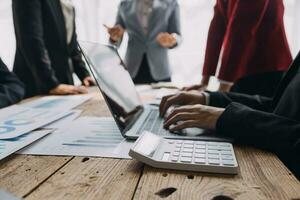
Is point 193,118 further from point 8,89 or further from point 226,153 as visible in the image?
point 8,89

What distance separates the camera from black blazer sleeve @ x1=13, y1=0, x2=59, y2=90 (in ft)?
4.32

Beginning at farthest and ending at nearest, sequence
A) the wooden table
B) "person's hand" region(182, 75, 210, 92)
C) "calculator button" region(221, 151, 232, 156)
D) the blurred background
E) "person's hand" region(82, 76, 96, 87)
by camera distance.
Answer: the blurred background, "person's hand" region(82, 76, 96, 87), "person's hand" region(182, 75, 210, 92), "calculator button" region(221, 151, 232, 156), the wooden table

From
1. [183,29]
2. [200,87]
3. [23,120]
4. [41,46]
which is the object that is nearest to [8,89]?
[41,46]

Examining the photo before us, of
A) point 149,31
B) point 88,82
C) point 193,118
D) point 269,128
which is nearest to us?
point 269,128

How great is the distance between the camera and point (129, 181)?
15.6 inches

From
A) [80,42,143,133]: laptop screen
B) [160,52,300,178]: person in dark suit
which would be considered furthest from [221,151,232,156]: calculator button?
[80,42,143,133]: laptop screen

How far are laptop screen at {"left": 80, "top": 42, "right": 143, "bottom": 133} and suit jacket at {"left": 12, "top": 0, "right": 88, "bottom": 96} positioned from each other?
0.49 m

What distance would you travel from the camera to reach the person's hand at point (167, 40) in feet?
6.04

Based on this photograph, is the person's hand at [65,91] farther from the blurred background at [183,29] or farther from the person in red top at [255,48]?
the blurred background at [183,29]

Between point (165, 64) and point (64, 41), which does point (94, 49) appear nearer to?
point (64, 41)

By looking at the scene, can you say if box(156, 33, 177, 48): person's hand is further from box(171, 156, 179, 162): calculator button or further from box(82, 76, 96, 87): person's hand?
box(171, 156, 179, 162): calculator button

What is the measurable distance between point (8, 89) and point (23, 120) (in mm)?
432

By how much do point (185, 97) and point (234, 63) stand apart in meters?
0.36

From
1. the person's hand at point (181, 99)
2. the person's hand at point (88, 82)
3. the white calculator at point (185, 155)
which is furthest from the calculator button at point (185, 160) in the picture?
the person's hand at point (88, 82)
